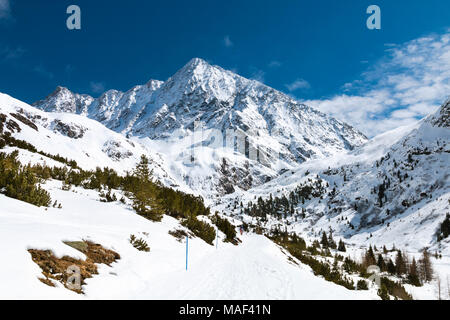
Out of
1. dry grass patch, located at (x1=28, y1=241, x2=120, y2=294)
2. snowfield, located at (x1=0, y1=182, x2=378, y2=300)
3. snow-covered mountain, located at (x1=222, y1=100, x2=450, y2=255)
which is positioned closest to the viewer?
snowfield, located at (x1=0, y1=182, x2=378, y2=300)

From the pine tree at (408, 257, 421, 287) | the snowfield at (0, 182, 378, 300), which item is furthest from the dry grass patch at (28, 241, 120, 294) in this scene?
the pine tree at (408, 257, 421, 287)

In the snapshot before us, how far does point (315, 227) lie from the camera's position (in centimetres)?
17888

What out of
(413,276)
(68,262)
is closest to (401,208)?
(413,276)

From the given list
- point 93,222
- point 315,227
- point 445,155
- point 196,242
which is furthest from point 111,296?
point 445,155

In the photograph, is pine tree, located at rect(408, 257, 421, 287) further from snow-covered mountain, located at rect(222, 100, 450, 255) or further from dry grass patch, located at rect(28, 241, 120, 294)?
dry grass patch, located at rect(28, 241, 120, 294)

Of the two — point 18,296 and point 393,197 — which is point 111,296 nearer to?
point 18,296

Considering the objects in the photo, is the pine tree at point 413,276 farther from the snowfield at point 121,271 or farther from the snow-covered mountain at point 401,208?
the snowfield at point 121,271

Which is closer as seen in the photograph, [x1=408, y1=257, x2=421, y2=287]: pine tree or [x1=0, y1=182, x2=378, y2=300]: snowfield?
[x1=0, y1=182, x2=378, y2=300]: snowfield

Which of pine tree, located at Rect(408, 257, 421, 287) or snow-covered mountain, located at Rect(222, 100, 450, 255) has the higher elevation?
snow-covered mountain, located at Rect(222, 100, 450, 255)

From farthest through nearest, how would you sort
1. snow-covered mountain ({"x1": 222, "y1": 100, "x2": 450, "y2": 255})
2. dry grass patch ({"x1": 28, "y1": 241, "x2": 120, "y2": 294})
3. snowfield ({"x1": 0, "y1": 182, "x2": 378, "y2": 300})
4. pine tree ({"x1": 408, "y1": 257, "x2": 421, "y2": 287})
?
snow-covered mountain ({"x1": 222, "y1": 100, "x2": 450, "y2": 255}) < pine tree ({"x1": 408, "y1": 257, "x2": 421, "y2": 287}) < dry grass patch ({"x1": 28, "y1": 241, "x2": 120, "y2": 294}) < snowfield ({"x1": 0, "y1": 182, "x2": 378, "y2": 300})

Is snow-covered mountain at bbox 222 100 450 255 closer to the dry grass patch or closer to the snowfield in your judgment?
the snowfield

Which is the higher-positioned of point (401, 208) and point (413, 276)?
point (401, 208)

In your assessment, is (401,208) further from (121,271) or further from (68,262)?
(68,262)

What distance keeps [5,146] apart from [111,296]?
27080mm
